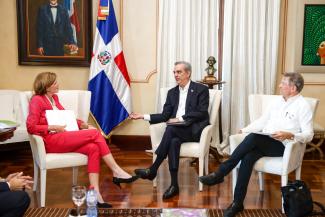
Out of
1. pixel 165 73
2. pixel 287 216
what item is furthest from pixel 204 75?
pixel 287 216

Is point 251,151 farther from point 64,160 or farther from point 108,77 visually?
point 108,77

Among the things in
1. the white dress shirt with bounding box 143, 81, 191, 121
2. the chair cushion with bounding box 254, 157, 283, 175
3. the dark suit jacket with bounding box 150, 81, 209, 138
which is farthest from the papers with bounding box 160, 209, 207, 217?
the white dress shirt with bounding box 143, 81, 191, 121

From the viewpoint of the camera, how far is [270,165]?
3.28 m

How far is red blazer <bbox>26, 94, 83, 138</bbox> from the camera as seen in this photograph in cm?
338

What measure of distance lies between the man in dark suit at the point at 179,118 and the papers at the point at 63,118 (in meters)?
0.58

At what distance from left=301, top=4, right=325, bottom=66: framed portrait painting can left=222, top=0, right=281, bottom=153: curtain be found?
1.21 ft

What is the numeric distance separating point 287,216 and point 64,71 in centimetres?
331

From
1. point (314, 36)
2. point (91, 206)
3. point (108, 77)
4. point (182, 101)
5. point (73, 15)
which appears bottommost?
point (91, 206)

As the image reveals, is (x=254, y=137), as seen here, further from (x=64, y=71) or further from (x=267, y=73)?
(x=64, y=71)

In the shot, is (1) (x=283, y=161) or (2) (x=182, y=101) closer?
(1) (x=283, y=161)

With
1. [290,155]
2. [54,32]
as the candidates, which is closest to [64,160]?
[290,155]

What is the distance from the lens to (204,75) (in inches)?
200

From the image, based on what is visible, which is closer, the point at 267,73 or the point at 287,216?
the point at 287,216

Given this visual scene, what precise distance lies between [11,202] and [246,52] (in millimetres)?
3386
